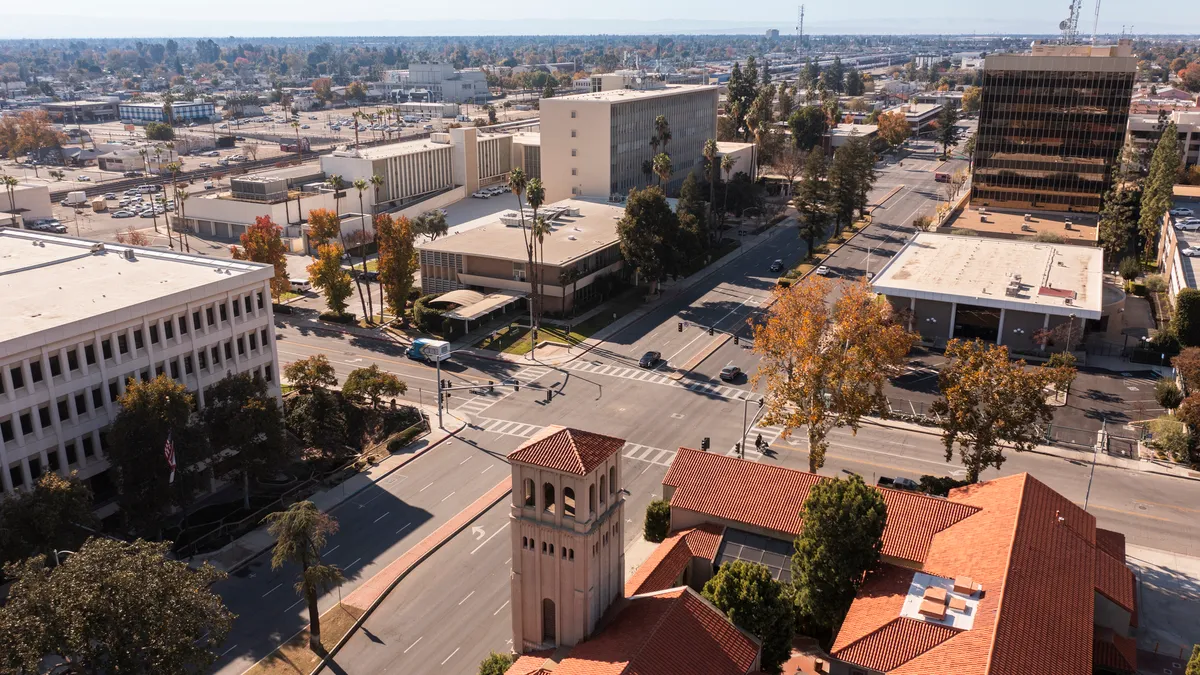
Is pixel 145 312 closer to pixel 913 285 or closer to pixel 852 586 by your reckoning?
pixel 852 586

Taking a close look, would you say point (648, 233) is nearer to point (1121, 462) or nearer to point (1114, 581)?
point (1121, 462)

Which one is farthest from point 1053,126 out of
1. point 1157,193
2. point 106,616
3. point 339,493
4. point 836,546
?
point 106,616

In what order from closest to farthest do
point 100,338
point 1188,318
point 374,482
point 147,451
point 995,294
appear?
A: point 147,451 < point 100,338 < point 374,482 < point 1188,318 < point 995,294

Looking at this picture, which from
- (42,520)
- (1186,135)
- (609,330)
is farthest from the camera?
(1186,135)

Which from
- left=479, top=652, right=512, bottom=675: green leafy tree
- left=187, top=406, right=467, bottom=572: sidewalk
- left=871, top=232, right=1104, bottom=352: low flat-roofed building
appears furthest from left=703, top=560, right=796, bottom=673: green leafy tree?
left=871, top=232, right=1104, bottom=352: low flat-roofed building

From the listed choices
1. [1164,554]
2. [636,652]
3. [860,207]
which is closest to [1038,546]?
[1164,554]

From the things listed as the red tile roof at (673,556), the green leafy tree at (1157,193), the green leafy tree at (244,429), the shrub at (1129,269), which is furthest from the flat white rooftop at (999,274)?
the green leafy tree at (244,429)

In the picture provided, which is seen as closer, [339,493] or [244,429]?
[244,429]
